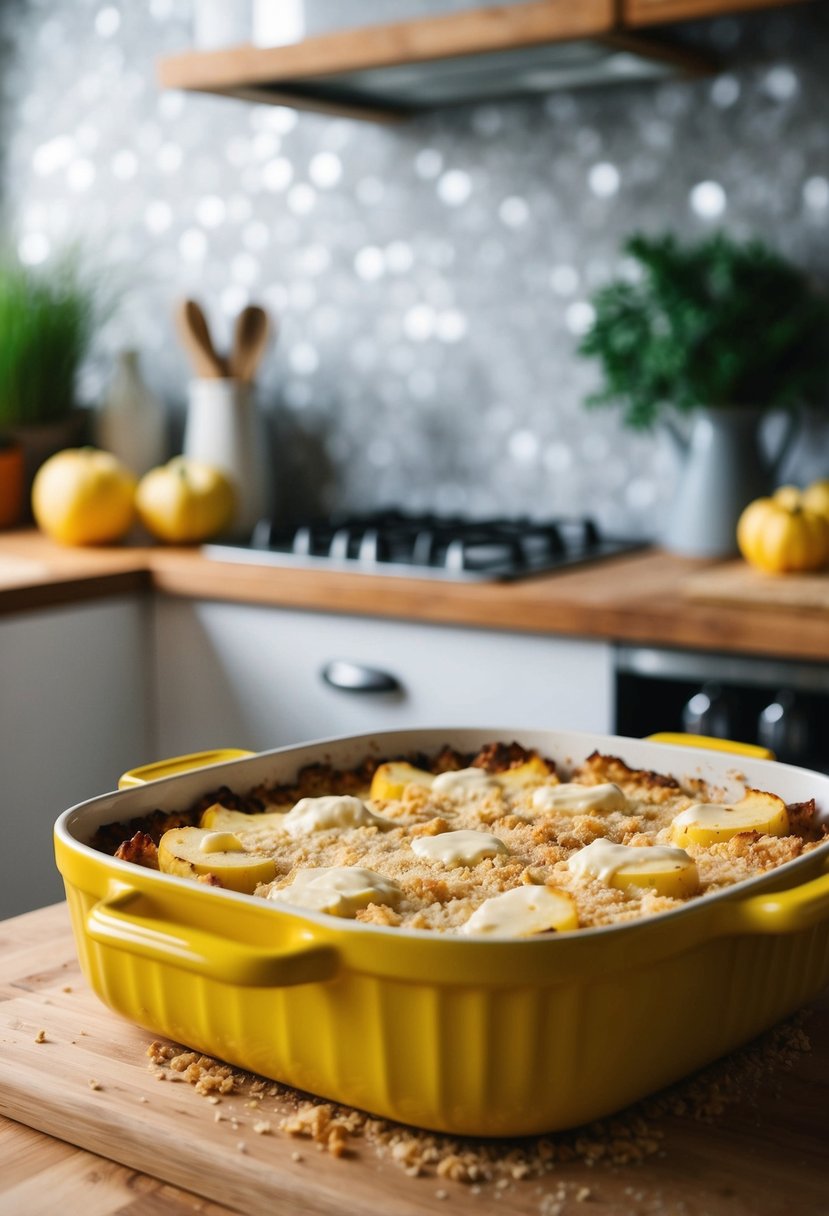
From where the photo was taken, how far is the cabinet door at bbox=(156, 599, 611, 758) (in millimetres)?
2035

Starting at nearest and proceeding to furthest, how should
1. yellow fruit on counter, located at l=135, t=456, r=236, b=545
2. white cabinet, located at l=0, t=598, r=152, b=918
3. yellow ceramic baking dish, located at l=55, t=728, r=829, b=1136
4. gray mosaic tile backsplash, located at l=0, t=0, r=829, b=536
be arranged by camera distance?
yellow ceramic baking dish, located at l=55, t=728, r=829, b=1136
white cabinet, located at l=0, t=598, r=152, b=918
gray mosaic tile backsplash, located at l=0, t=0, r=829, b=536
yellow fruit on counter, located at l=135, t=456, r=236, b=545

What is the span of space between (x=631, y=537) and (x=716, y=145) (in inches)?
26.1

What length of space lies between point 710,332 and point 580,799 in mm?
1459

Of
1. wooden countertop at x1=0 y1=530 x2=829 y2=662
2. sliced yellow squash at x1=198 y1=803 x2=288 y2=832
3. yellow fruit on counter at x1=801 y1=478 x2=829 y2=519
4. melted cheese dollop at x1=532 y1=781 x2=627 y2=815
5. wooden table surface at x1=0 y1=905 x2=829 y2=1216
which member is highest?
yellow fruit on counter at x1=801 y1=478 x2=829 y2=519

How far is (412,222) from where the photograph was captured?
9.12 ft

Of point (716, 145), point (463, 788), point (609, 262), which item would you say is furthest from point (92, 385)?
point (463, 788)

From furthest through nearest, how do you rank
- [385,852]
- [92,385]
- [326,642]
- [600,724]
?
[92,385], [326,642], [600,724], [385,852]

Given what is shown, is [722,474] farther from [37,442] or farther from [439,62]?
[37,442]

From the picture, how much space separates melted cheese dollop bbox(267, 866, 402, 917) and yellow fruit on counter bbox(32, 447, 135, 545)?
6.20 ft

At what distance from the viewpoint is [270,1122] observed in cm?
74

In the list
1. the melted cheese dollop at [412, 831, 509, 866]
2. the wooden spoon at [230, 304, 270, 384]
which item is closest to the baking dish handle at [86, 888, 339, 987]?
the melted cheese dollop at [412, 831, 509, 866]

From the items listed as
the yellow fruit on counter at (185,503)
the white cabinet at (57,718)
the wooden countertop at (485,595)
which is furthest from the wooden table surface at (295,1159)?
the yellow fruit on counter at (185,503)

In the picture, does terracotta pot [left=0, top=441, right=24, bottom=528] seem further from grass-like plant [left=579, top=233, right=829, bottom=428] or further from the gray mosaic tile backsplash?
grass-like plant [left=579, top=233, right=829, bottom=428]

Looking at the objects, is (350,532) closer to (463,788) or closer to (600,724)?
(600,724)
